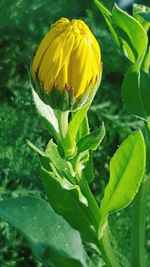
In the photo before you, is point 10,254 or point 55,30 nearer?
point 55,30

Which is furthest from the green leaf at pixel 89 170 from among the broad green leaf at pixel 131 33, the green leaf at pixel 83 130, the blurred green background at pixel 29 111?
the blurred green background at pixel 29 111

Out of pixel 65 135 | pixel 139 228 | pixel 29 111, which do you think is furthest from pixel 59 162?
pixel 29 111

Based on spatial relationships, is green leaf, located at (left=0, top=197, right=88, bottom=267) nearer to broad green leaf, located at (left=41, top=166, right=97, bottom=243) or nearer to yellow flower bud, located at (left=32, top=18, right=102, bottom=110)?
broad green leaf, located at (left=41, top=166, right=97, bottom=243)

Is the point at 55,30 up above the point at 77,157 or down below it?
above

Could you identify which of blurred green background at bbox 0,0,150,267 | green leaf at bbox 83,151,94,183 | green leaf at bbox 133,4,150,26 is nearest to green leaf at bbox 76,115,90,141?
green leaf at bbox 83,151,94,183

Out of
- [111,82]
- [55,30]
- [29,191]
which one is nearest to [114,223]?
[29,191]

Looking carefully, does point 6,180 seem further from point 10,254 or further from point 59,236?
point 59,236
